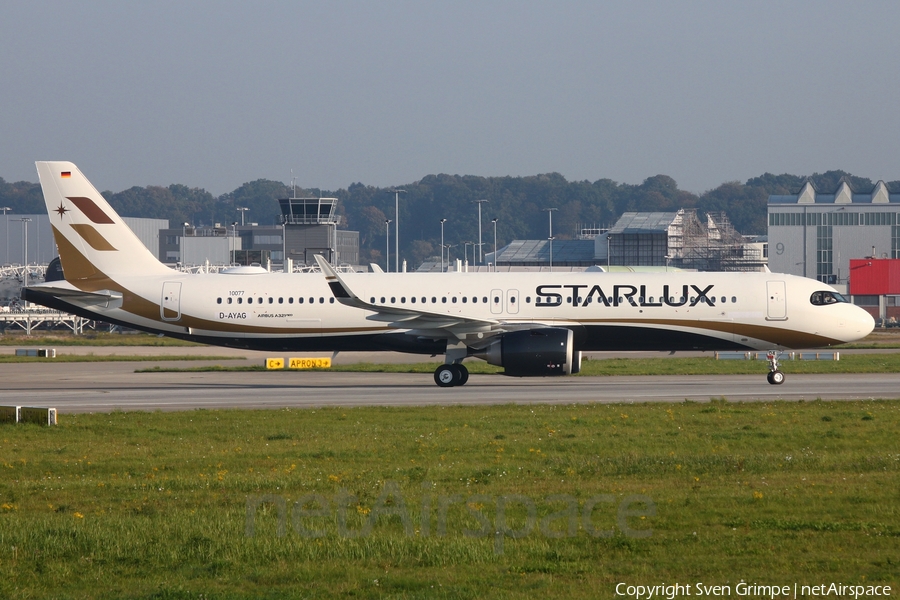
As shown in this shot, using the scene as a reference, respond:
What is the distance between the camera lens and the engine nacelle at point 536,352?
32.0 meters

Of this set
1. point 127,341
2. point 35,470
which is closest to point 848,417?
point 35,470

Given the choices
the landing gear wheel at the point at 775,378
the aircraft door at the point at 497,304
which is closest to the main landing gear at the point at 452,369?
the aircraft door at the point at 497,304

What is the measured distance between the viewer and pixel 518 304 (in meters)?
34.5

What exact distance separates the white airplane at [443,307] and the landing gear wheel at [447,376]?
0.05 metres

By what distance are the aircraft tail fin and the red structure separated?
88945 millimetres

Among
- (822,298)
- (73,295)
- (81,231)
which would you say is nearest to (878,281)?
(822,298)

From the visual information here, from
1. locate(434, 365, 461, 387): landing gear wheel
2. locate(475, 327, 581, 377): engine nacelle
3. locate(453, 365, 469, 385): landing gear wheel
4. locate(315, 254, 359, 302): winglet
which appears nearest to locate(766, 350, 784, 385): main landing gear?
locate(475, 327, 581, 377): engine nacelle

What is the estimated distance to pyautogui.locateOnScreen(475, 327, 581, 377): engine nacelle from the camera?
105 ft

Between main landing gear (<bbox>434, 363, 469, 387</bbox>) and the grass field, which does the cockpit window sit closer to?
main landing gear (<bbox>434, 363, 469, 387</bbox>)

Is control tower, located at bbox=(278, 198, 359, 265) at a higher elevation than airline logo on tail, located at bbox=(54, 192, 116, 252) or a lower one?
higher

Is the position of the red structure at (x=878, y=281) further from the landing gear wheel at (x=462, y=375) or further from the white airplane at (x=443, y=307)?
the landing gear wheel at (x=462, y=375)

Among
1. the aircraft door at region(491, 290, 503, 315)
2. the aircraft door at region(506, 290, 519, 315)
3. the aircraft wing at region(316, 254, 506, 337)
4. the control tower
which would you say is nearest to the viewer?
the aircraft wing at region(316, 254, 506, 337)

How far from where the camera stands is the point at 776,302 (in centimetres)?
3394

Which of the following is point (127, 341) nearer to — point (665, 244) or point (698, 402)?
point (698, 402)
